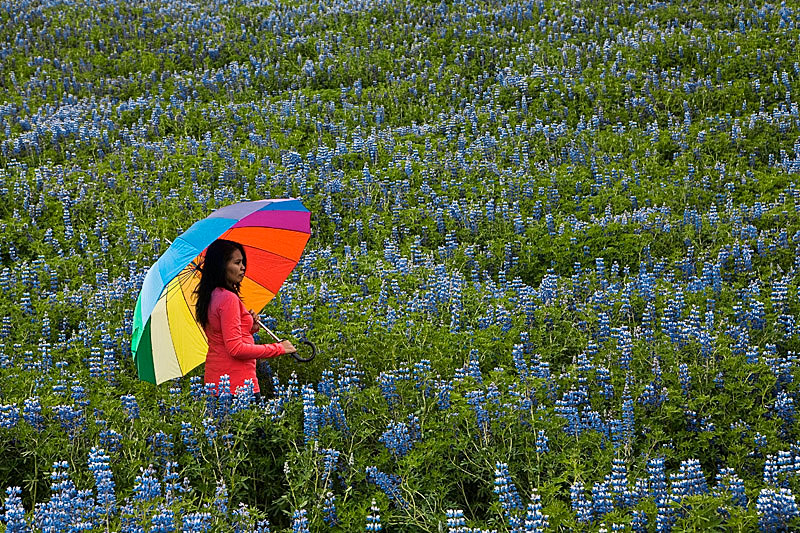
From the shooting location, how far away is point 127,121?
13.4 metres

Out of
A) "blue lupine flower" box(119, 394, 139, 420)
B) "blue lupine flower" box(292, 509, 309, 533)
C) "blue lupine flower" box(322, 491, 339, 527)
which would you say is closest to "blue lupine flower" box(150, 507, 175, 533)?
"blue lupine flower" box(292, 509, 309, 533)

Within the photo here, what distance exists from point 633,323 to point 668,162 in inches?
169

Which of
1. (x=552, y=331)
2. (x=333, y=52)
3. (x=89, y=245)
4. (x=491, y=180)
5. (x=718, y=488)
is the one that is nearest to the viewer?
(x=718, y=488)

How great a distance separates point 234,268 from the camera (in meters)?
6.12

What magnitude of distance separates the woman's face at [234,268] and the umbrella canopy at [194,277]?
0.69ft

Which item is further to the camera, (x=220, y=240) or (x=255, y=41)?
(x=255, y=41)

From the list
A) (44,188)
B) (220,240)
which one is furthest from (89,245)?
(220,240)

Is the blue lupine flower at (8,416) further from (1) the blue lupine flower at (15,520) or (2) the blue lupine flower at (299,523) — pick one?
(2) the blue lupine flower at (299,523)

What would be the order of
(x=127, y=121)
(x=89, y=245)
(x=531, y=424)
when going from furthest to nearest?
(x=127, y=121)
(x=89, y=245)
(x=531, y=424)

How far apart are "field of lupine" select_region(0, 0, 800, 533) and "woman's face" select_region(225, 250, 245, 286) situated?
75cm

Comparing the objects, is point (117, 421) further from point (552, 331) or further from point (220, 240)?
point (552, 331)

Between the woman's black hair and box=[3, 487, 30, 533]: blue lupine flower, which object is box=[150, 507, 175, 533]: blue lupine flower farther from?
the woman's black hair

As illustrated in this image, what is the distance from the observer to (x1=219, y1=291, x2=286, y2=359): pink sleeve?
5926 mm

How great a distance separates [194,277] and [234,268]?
0.35 metres
